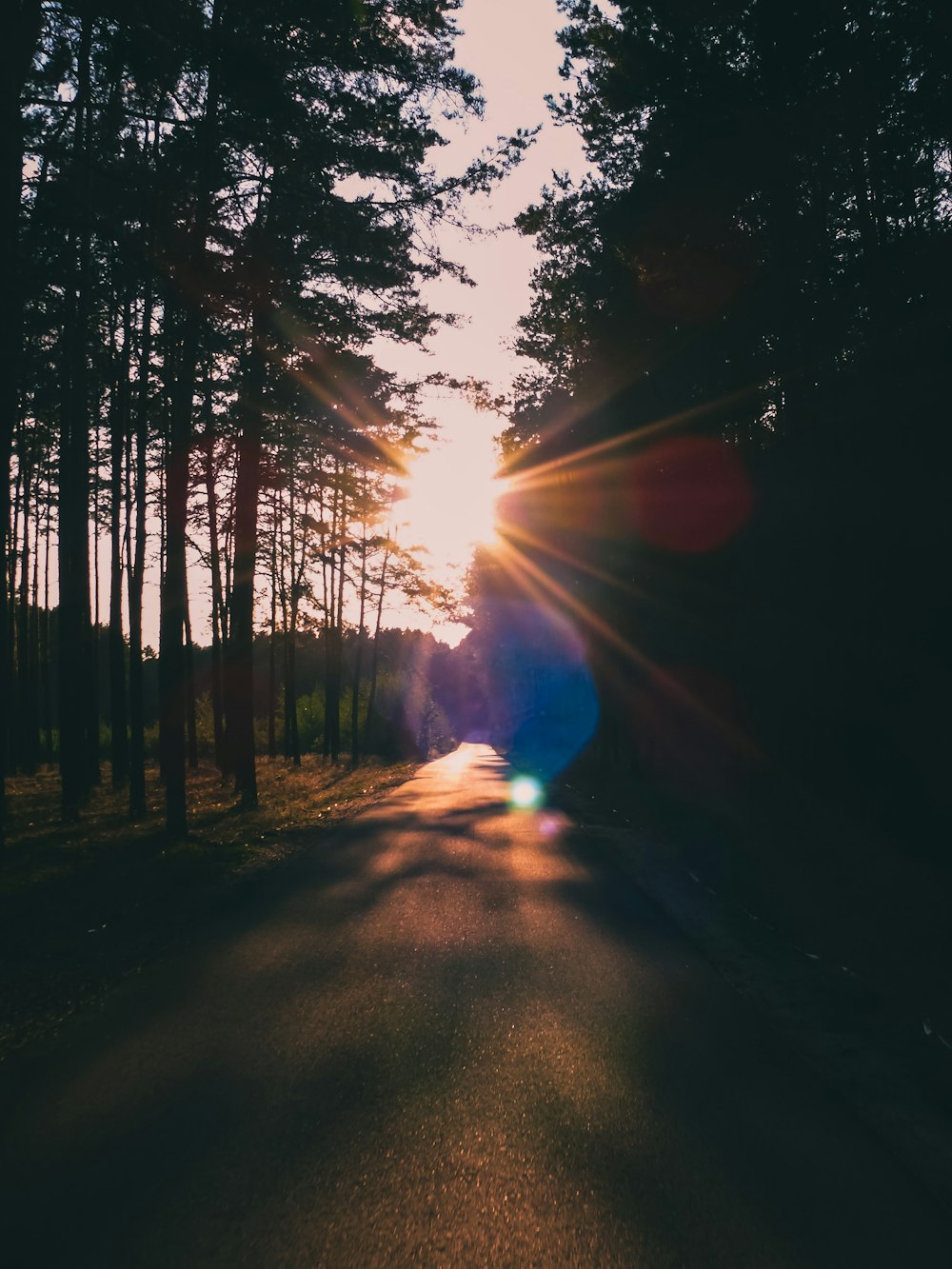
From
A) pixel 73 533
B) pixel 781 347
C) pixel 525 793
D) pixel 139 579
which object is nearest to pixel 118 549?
pixel 139 579

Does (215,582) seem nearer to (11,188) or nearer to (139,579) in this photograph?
(139,579)

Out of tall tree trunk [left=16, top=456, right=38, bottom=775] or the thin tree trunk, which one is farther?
tall tree trunk [left=16, top=456, right=38, bottom=775]

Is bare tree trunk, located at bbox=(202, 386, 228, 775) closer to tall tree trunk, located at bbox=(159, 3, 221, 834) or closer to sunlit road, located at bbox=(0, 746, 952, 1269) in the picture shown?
tall tree trunk, located at bbox=(159, 3, 221, 834)

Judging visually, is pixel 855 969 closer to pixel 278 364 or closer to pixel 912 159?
pixel 912 159

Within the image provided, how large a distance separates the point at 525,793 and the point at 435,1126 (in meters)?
20.5

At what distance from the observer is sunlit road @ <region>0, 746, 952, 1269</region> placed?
3.27 meters

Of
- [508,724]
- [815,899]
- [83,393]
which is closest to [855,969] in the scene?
[815,899]

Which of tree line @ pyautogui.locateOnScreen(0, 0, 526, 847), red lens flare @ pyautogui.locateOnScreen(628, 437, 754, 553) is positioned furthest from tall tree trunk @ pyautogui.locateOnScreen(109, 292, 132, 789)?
red lens flare @ pyautogui.locateOnScreen(628, 437, 754, 553)

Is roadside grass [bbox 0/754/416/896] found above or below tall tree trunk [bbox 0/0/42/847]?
below

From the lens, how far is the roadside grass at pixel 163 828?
1143cm

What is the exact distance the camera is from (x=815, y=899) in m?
9.47

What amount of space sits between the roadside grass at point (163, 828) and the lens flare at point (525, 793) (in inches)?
137

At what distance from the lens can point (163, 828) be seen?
14.9 metres

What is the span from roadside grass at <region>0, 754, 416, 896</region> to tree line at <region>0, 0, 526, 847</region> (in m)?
0.77
